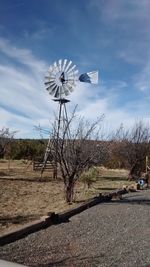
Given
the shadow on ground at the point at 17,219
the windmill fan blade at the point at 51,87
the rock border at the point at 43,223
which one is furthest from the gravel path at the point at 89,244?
the windmill fan blade at the point at 51,87

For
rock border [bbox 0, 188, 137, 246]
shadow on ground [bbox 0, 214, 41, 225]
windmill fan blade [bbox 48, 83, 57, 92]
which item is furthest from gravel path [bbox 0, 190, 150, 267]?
windmill fan blade [bbox 48, 83, 57, 92]

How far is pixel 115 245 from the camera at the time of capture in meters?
5.71

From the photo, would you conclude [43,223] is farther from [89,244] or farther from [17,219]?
[89,244]

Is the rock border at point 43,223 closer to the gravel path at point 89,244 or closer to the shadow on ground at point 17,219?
the gravel path at point 89,244

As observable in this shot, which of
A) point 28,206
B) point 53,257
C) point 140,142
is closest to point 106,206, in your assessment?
point 28,206

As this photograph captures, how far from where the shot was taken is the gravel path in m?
4.88

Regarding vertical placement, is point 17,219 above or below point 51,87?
below

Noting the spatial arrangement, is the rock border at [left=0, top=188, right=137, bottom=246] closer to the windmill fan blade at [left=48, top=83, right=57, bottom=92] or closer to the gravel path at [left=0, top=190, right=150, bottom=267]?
the gravel path at [left=0, top=190, right=150, bottom=267]

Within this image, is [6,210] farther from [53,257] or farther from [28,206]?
[53,257]

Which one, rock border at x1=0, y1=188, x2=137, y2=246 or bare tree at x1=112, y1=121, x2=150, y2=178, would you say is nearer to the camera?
rock border at x1=0, y1=188, x2=137, y2=246

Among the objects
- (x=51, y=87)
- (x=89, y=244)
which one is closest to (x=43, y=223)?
(x=89, y=244)

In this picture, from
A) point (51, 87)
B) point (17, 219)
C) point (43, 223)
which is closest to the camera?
point (43, 223)

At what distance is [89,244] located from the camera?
5723 mm

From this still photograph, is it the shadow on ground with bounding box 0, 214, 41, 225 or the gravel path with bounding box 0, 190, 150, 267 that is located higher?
the shadow on ground with bounding box 0, 214, 41, 225
